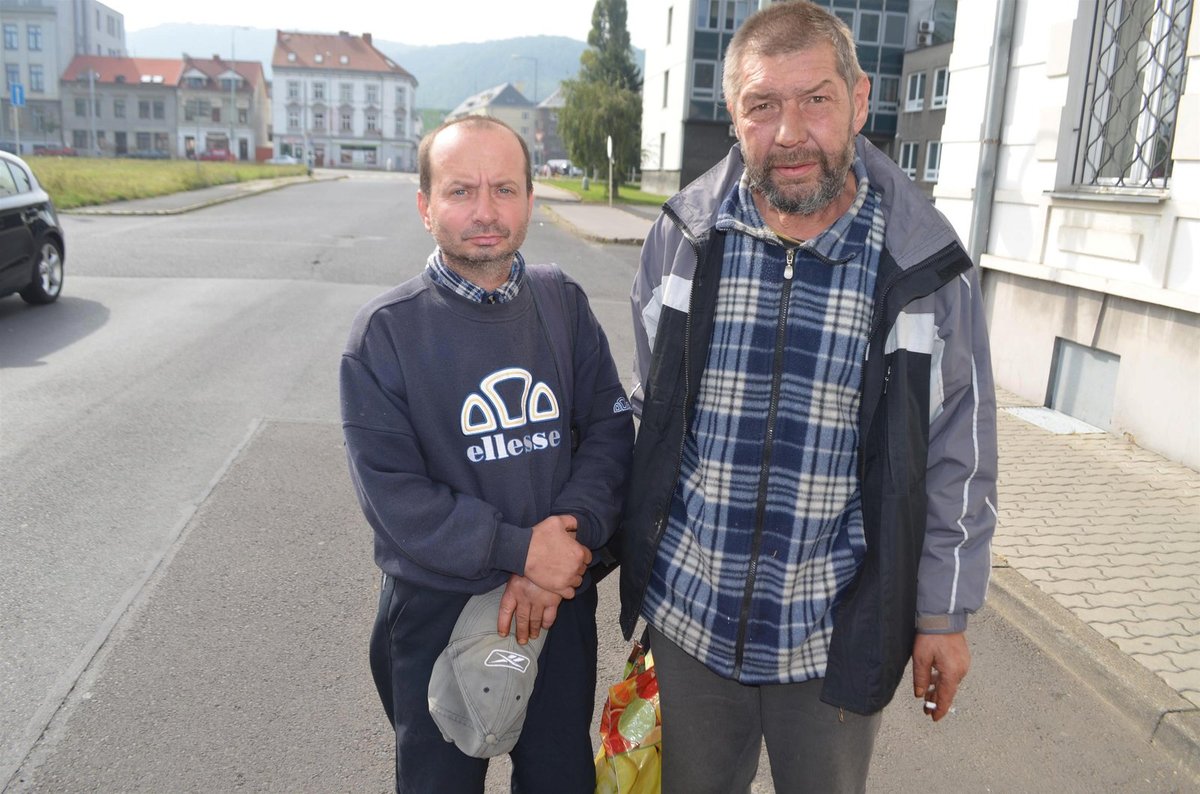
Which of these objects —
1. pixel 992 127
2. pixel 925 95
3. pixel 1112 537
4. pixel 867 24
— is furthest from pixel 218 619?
pixel 867 24

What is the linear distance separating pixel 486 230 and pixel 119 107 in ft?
379

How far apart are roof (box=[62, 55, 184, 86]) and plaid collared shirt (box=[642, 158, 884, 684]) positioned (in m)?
115

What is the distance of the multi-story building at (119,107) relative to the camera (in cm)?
9981

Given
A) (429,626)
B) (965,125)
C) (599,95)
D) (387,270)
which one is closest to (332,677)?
(429,626)

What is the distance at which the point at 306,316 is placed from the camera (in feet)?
35.8

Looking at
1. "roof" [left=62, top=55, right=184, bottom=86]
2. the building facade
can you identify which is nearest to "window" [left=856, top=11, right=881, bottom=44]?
the building facade

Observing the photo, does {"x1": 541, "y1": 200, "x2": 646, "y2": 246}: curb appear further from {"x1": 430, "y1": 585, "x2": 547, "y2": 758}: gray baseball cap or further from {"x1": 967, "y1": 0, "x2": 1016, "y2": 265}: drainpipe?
{"x1": 430, "y1": 585, "x2": 547, "y2": 758}: gray baseball cap

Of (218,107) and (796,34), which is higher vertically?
(218,107)

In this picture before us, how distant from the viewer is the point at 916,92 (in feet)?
145

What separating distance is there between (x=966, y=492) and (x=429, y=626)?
3.84ft

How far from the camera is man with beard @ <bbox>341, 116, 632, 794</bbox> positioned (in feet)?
6.53

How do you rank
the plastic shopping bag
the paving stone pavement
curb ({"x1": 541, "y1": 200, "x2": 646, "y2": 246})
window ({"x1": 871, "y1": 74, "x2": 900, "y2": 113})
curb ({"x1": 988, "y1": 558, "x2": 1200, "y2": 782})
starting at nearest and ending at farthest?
1. the plastic shopping bag
2. curb ({"x1": 988, "y1": 558, "x2": 1200, "y2": 782})
3. the paving stone pavement
4. curb ({"x1": 541, "y1": 200, "x2": 646, "y2": 246})
5. window ({"x1": 871, "y1": 74, "x2": 900, "y2": 113})

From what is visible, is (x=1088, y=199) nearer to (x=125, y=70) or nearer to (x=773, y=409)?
(x=773, y=409)

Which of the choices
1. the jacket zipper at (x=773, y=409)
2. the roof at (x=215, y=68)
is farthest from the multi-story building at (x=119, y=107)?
the jacket zipper at (x=773, y=409)
